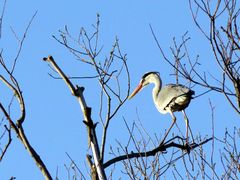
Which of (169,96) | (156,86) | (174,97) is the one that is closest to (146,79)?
(156,86)

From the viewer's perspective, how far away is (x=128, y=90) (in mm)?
4848

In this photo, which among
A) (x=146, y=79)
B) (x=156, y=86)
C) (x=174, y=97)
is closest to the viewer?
(x=174, y=97)

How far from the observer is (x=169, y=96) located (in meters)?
9.68

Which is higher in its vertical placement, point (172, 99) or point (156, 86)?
point (156, 86)

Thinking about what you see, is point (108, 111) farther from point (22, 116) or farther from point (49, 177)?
point (49, 177)

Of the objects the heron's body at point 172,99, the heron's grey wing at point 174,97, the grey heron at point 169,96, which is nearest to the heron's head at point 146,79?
the grey heron at point 169,96

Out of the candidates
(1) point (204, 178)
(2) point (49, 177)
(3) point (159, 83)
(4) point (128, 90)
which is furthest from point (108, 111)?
(3) point (159, 83)

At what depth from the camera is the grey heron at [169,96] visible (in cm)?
864

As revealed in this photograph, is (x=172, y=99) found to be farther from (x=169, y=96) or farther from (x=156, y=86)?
(x=156, y=86)

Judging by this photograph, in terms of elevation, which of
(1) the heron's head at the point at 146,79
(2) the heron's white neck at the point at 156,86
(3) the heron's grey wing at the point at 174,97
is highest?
(1) the heron's head at the point at 146,79

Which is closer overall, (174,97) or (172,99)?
(174,97)

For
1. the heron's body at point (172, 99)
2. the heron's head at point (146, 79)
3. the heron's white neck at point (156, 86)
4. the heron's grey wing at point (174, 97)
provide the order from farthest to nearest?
the heron's head at point (146, 79) → the heron's white neck at point (156, 86) → the heron's body at point (172, 99) → the heron's grey wing at point (174, 97)

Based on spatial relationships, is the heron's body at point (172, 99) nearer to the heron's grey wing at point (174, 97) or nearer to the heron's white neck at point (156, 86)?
the heron's grey wing at point (174, 97)

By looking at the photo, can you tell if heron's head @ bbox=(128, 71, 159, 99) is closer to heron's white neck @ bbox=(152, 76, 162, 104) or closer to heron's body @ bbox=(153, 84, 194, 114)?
heron's white neck @ bbox=(152, 76, 162, 104)
